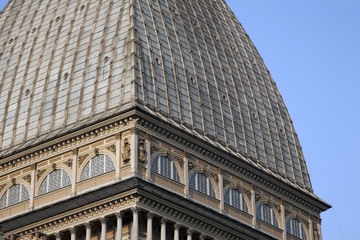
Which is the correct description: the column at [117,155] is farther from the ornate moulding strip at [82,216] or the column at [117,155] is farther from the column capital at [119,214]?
the column capital at [119,214]

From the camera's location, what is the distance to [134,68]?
2990 inches

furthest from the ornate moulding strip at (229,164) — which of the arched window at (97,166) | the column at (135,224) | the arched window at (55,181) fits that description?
the arched window at (55,181)

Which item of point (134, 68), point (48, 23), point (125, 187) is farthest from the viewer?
point (48, 23)

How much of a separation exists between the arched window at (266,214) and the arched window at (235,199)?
1.55 meters

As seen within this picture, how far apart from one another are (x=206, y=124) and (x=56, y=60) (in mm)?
11338

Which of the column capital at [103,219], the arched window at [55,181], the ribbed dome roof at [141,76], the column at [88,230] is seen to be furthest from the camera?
the ribbed dome roof at [141,76]

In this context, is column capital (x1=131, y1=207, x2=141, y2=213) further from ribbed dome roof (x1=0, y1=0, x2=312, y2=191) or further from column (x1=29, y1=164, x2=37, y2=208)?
column (x1=29, y1=164, x2=37, y2=208)

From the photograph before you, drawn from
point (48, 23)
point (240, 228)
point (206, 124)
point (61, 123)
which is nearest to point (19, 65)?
point (48, 23)

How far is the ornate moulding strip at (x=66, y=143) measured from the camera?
72875mm

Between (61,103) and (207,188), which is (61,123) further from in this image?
(207,188)

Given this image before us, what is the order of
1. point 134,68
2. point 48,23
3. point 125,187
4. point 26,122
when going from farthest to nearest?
point 48,23 < point 26,122 < point 134,68 < point 125,187

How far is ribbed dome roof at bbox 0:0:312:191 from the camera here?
77.3m

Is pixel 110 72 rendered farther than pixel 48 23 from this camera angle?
No

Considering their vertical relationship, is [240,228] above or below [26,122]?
below
